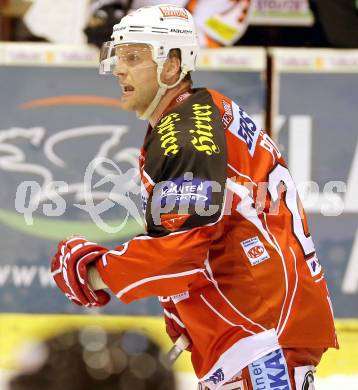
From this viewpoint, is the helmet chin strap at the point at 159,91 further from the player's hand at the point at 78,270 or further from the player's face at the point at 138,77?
the player's hand at the point at 78,270

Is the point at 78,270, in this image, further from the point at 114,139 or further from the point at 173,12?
the point at 114,139

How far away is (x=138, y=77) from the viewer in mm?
3223

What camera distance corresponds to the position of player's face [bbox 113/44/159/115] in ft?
10.5

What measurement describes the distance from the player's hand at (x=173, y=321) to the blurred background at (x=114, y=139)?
2.93m

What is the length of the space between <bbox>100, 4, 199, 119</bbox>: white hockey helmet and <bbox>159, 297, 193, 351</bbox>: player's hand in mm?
580

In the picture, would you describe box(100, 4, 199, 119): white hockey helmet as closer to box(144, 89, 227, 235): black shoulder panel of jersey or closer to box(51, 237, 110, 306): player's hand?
box(144, 89, 227, 235): black shoulder panel of jersey

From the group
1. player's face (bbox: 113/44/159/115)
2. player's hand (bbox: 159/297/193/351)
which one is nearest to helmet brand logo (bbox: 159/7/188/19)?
player's face (bbox: 113/44/159/115)

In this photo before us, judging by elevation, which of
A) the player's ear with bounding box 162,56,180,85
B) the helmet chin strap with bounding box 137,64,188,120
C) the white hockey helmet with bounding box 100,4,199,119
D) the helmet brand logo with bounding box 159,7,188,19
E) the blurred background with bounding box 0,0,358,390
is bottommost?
the blurred background with bounding box 0,0,358,390

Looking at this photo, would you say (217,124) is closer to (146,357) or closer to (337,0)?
(146,357)

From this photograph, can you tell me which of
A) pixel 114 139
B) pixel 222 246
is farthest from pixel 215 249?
pixel 114 139

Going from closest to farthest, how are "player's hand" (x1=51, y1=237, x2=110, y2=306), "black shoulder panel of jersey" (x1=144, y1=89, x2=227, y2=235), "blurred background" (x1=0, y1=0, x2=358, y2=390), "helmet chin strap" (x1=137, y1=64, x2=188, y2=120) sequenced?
"black shoulder panel of jersey" (x1=144, y1=89, x2=227, y2=235), "player's hand" (x1=51, y1=237, x2=110, y2=306), "helmet chin strap" (x1=137, y1=64, x2=188, y2=120), "blurred background" (x1=0, y1=0, x2=358, y2=390)

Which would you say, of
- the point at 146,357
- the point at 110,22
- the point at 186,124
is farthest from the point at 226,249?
the point at 110,22

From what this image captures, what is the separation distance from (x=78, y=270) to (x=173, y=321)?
0.46 metres

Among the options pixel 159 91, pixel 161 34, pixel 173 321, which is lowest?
pixel 173 321
